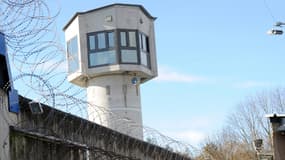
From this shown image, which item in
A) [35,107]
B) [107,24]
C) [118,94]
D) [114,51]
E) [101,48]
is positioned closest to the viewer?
[35,107]

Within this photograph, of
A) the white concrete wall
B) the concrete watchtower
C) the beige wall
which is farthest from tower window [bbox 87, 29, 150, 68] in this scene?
the white concrete wall

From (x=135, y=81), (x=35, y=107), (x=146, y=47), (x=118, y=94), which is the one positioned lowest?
(x=35, y=107)

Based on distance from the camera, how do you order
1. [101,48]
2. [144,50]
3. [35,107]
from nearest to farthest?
A: [35,107]
[101,48]
[144,50]

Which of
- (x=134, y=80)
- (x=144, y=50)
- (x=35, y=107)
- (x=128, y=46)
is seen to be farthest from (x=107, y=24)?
(x=35, y=107)

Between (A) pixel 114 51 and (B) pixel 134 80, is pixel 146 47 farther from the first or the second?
(A) pixel 114 51

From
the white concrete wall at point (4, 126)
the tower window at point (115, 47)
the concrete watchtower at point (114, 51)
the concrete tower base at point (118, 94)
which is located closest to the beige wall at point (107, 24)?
the concrete watchtower at point (114, 51)

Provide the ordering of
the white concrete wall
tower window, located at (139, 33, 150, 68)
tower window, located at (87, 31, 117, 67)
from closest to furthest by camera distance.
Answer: the white concrete wall, tower window, located at (87, 31, 117, 67), tower window, located at (139, 33, 150, 68)

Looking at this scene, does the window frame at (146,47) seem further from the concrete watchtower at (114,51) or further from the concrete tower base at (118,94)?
the concrete tower base at (118,94)

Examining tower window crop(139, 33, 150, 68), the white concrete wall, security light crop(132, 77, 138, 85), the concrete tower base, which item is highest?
tower window crop(139, 33, 150, 68)

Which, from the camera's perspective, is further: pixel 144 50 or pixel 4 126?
pixel 144 50

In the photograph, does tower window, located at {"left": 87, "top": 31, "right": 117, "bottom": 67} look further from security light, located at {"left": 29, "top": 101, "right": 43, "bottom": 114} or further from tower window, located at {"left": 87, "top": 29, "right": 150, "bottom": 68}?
security light, located at {"left": 29, "top": 101, "right": 43, "bottom": 114}

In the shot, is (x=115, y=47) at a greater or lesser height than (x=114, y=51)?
greater

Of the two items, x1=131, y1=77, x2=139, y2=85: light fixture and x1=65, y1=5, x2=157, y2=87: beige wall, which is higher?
x1=65, y1=5, x2=157, y2=87: beige wall

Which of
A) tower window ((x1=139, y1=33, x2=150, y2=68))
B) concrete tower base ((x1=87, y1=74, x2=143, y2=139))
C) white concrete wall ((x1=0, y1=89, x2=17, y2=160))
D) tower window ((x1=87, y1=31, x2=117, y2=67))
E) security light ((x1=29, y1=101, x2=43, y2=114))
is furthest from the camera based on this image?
tower window ((x1=139, y1=33, x2=150, y2=68))
